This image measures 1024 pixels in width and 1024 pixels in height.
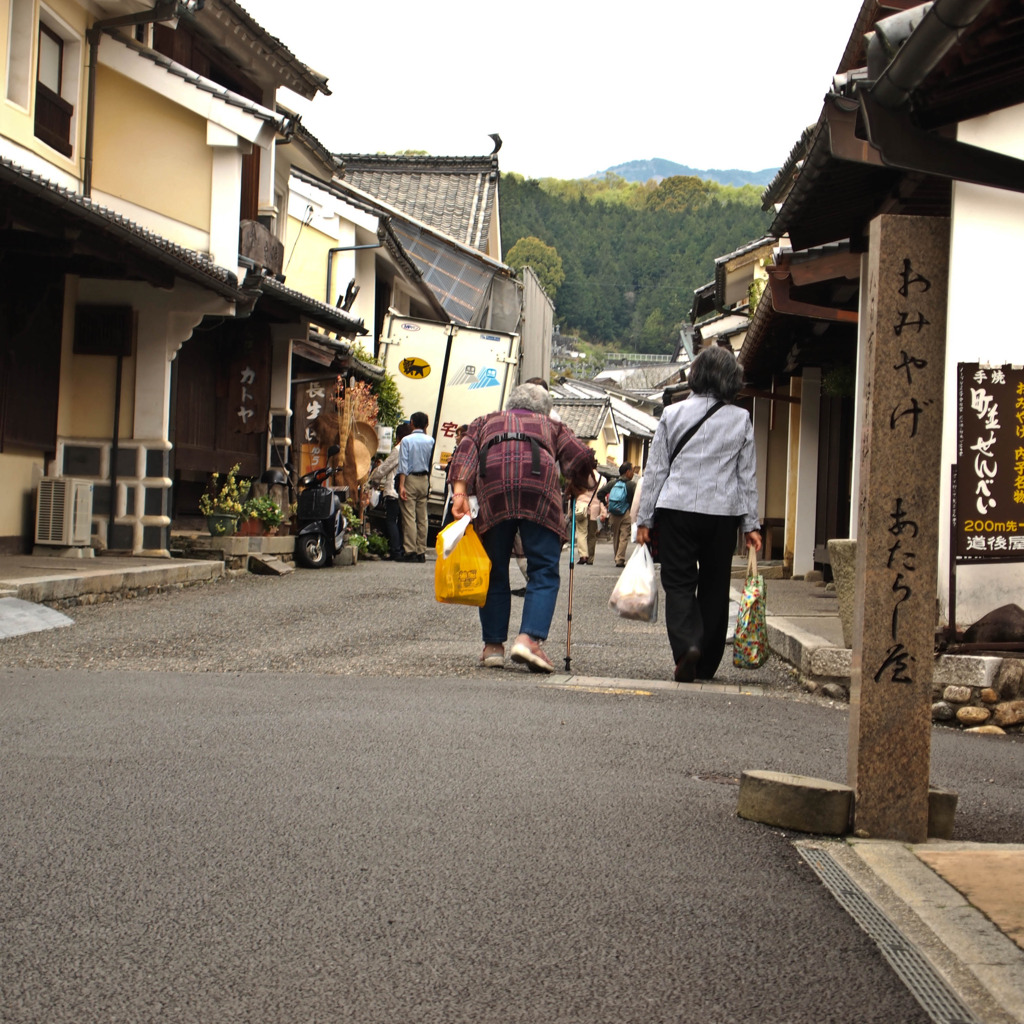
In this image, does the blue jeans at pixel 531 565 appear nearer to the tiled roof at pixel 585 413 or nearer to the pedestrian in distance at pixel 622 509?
the pedestrian in distance at pixel 622 509

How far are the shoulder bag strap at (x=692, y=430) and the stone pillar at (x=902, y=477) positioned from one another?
3294 millimetres

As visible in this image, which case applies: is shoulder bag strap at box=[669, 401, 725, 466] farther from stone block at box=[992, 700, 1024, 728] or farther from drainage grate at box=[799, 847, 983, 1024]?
drainage grate at box=[799, 847, 983, 1024]

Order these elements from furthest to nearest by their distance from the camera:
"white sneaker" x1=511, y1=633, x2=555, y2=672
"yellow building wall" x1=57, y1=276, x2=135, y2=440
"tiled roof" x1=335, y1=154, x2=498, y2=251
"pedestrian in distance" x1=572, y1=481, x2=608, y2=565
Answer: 1. "tiled roof" x1=335, y1=154, x2=498, y2=251
2. "pedestrian in distance" x1=572, y1=481, x2=608, y2=565
3. "yellow building wall" x1=57, y1=276, x2=135, y2=440
4. "white sneaker" x1=511, y1=633, x2=555, y2=672

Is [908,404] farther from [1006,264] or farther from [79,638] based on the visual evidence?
[79,638]

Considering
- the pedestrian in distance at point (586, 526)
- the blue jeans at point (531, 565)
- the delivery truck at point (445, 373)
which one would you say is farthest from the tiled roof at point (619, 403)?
the blue jeans at point (531, 565)

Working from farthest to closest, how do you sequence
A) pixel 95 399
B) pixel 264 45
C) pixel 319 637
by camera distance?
pixel 264 45 < pixel 95 399 < pixel 319 637

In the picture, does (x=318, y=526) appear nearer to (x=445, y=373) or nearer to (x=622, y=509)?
(x=622, y=509)

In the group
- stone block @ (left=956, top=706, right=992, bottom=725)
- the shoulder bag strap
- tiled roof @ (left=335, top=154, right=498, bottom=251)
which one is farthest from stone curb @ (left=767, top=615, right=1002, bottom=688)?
→ tiled roof @ (left=335, top=154, right=498, bottom=251)

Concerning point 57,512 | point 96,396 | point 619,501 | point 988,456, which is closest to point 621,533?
point 619,501

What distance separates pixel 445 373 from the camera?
77.5ft

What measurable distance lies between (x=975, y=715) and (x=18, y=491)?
9841 millimetres

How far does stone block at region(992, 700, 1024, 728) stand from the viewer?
6836 mm

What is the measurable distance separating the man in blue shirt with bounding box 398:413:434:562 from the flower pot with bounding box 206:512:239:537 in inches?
147

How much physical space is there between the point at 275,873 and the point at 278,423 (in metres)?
16.0
